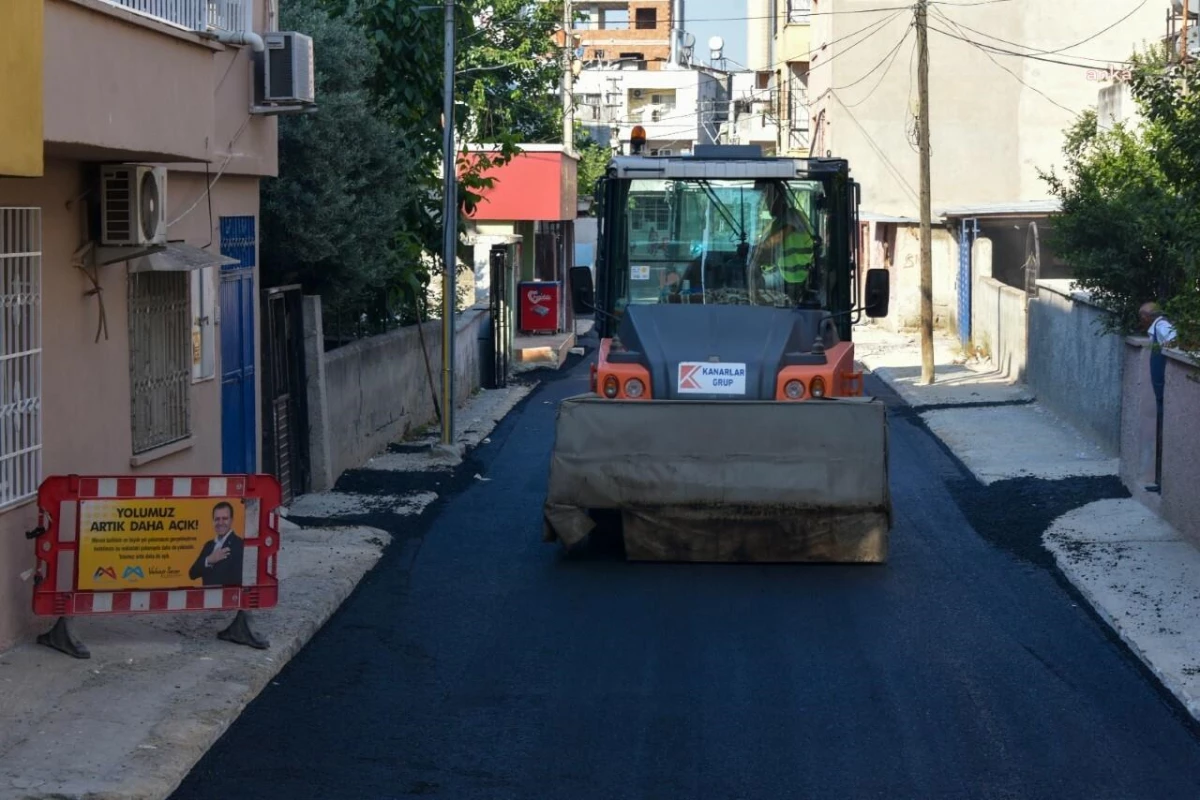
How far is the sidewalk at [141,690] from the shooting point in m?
6.79

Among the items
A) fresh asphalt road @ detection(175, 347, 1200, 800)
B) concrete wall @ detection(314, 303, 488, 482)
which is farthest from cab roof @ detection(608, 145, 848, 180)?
concrete wall @ detection(314, 303, 488, 482)

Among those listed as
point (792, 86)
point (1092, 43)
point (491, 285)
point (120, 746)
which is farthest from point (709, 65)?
point (120, 746)

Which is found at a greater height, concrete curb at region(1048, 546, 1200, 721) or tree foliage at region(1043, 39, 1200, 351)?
tree foliage at region(1043, 39, 1200, 351)

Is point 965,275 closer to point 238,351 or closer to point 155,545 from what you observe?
point 238,351

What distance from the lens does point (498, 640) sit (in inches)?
378

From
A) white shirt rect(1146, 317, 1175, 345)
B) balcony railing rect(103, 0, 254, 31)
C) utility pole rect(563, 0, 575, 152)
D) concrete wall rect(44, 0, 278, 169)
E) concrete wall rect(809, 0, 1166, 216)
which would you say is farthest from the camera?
concrete wall rect(809, 0, 1166, 216)

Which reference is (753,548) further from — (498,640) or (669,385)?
(498,640)

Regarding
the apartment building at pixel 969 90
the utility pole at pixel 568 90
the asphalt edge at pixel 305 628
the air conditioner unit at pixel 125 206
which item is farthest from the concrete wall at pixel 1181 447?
the apartment building at pixel 969 90

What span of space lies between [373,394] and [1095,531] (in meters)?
8.25

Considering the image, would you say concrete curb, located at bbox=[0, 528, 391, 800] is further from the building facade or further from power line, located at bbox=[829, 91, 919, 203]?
the building facade

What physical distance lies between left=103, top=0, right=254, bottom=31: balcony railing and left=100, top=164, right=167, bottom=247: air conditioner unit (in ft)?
3.19

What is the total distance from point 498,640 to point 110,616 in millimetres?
2266

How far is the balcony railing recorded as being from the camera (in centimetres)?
1014

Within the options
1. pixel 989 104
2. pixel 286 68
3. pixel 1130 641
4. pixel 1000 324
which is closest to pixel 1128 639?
pixel 1130 641
